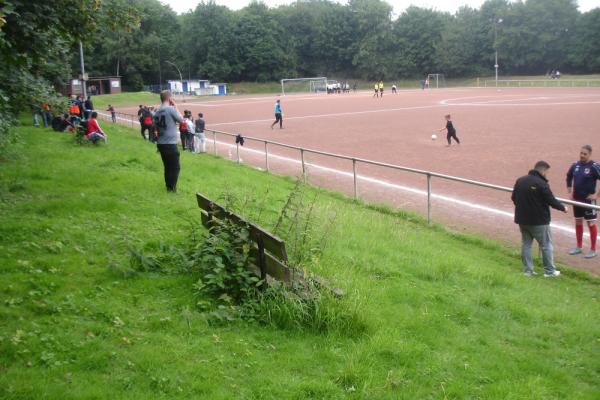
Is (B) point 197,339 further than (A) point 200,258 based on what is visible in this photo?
No

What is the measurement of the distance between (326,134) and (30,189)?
1916cm

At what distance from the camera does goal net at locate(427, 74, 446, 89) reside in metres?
95.3

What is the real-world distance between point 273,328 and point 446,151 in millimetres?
17276

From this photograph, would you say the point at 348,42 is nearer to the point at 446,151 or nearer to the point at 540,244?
the point at 446,151

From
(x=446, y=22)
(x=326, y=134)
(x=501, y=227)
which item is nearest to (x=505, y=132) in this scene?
(x=326, y=134)

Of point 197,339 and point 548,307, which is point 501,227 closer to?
point 548,307

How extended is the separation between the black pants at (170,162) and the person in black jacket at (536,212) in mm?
5375

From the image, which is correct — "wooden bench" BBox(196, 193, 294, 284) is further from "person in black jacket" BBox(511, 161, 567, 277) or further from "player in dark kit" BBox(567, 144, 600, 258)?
"player in dark kit" BBox(567, 144, 600, 258)

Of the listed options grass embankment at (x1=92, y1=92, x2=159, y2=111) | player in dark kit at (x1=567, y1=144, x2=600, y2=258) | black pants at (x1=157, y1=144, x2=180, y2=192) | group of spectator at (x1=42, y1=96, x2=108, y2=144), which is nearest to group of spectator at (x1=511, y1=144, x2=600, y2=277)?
player in dark kit at (x1=567, y1=144, x2=600, y2=258)

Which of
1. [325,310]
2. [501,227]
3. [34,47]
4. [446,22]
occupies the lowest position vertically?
[501,227]

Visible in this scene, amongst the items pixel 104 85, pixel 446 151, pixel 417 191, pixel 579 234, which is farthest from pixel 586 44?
pixel 579 234

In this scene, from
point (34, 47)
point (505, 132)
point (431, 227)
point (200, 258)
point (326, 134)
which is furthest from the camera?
point (326, 134)

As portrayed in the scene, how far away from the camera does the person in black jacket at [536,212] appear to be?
25.7 ft

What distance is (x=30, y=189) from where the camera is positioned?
9.78 m
